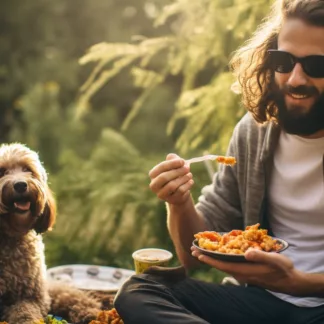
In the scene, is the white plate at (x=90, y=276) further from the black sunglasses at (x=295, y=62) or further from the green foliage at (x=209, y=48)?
the black sunglasses at (x=295, y=62)

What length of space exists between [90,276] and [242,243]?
1.69 m

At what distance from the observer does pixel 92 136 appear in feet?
27.1

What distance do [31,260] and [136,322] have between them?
0.75m

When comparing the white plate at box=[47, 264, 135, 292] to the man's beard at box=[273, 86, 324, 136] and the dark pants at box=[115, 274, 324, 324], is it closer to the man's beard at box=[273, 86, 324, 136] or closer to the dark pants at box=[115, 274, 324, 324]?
the dark pants at box=[115, 274, 324, 324]

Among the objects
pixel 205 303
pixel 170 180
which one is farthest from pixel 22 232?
pixel 205 303

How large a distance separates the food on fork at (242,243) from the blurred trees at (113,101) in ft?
5.01

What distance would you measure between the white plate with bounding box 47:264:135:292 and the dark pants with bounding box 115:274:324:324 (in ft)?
3.77

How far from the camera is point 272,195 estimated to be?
9.95 ft

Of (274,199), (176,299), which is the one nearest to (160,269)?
(176,299)

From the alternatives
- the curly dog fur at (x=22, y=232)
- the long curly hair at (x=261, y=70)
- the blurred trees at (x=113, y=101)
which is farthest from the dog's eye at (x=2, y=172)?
the blurred trees at (x=113, y=101)

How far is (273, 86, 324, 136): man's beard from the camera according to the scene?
275 centimetres

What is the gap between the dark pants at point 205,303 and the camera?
266 centimetres

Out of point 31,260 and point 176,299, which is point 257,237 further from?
point 31,260

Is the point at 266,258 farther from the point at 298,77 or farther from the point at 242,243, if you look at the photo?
the point at 298,77
